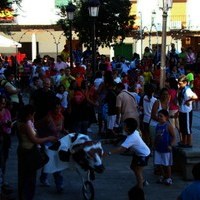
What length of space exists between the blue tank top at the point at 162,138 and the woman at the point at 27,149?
2332 mm

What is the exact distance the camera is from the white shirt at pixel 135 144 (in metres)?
8.88

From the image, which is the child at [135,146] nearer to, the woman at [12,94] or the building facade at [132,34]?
the woman at [12,94]

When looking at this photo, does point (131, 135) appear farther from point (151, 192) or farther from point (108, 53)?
point (108, 53)

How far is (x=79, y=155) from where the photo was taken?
28.4 ft

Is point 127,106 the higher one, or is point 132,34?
point 132,34

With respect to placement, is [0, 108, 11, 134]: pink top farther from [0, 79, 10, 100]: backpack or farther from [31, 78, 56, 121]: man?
[0, 79, 10, 100]: backpack

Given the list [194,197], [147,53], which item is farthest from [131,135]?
[147,53]

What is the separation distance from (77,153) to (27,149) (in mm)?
831

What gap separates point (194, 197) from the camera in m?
5.96

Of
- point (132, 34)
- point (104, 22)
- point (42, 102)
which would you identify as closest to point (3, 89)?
point (42, 102)

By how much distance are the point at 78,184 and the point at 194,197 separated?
446 cm

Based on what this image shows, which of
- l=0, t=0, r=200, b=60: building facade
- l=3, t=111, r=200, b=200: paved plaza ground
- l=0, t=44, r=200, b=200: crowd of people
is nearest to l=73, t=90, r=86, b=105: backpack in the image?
l=0, t=44, r=200, b=200: crowd of people

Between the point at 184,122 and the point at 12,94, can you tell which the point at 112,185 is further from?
the point at 12,94

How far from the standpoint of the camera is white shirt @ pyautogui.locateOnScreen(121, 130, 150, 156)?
8.88 metres
